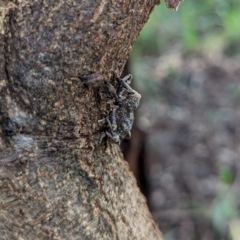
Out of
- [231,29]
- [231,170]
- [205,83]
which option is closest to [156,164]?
[231,170]

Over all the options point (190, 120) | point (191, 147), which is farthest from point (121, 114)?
point (190, 120)

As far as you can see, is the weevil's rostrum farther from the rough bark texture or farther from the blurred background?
the blurred background

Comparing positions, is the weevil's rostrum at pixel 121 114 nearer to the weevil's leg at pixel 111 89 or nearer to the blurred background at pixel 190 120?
the weevil's leg at pixel 111 89

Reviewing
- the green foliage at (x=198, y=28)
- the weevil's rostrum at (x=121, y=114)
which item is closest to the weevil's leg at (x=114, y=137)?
the weevil's rostrum at (x=121, y=114)

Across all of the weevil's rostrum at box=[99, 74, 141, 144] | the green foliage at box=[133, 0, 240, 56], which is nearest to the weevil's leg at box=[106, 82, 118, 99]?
the weevil's rostrum at box=[99, 74, 141, 144]

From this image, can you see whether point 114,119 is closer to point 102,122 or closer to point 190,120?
point 102,122

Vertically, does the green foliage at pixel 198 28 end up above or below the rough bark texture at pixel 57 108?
above
